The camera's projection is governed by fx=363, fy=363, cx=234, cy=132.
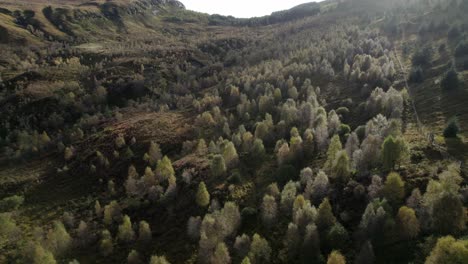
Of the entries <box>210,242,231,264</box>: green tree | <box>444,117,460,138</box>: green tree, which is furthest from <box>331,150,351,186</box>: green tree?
<box>210,242,231,264</box>: green tree

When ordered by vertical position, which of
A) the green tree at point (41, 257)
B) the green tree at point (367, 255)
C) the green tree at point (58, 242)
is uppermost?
the green tree at point (367, 255)

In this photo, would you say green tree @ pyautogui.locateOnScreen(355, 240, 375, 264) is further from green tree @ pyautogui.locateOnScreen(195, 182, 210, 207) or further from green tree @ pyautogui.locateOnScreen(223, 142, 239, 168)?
green tree @ pyautogui.locateOnScreen(223, 142, 239, 168)

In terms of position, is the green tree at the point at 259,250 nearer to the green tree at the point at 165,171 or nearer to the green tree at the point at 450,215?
the green tree at the point at 450,215

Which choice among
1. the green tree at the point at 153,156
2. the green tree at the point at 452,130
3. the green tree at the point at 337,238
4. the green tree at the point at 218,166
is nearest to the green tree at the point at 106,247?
the green tree at the point at 218,166

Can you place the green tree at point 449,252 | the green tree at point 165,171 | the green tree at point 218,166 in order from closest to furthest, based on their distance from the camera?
the green tree at point 449,252 < the green tree at point 218,166 < the green tree at point 165,171

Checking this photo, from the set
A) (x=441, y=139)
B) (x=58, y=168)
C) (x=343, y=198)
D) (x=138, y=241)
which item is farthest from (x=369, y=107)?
(x=58, y=168)

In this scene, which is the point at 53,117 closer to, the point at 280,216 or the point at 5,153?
the point at 5,153
